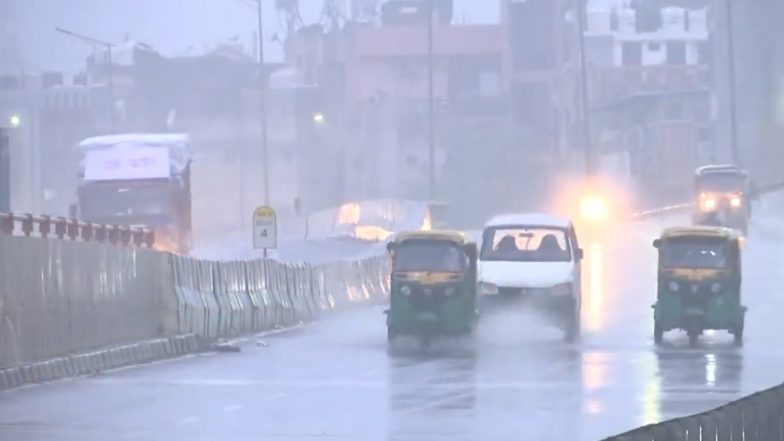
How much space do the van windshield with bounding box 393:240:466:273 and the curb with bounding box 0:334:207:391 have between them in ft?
12.5

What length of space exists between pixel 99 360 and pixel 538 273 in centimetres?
962

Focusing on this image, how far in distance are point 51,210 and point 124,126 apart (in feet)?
66.2

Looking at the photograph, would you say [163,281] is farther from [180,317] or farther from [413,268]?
[413,268]

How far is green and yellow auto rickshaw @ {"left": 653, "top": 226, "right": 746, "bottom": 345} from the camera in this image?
32625 millimetres

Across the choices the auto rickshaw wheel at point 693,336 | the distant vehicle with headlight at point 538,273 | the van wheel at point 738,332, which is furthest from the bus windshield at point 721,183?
the van wheel at point 738,332

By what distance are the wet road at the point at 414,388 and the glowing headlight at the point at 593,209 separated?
107 ft

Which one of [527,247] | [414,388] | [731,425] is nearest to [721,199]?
[527,247]

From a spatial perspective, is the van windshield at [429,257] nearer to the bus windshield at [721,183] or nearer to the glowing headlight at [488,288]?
the glowing headlight at [488,288]

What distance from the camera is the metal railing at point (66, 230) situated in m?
28.4

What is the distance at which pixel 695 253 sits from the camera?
33.4 meters

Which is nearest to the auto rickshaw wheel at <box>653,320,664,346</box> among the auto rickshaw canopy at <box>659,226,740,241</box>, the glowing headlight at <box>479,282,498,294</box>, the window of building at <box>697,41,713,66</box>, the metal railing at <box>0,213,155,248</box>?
the auto rickshaw canopy at <box>659,226,740,241</box>

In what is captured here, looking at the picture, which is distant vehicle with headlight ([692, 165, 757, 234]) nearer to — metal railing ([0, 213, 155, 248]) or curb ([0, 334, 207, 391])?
metal railing ([0, 213, 155, 248])

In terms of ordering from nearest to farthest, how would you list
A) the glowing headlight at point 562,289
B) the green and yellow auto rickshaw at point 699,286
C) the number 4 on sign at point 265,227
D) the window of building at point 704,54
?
the green and yellow auto rickshaw at point 699,286, the glowing headlight at point 562,289, the number 4 on sign at point 265,227, the window of building at point 704,54

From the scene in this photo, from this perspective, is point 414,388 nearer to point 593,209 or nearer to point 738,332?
point 738,332
